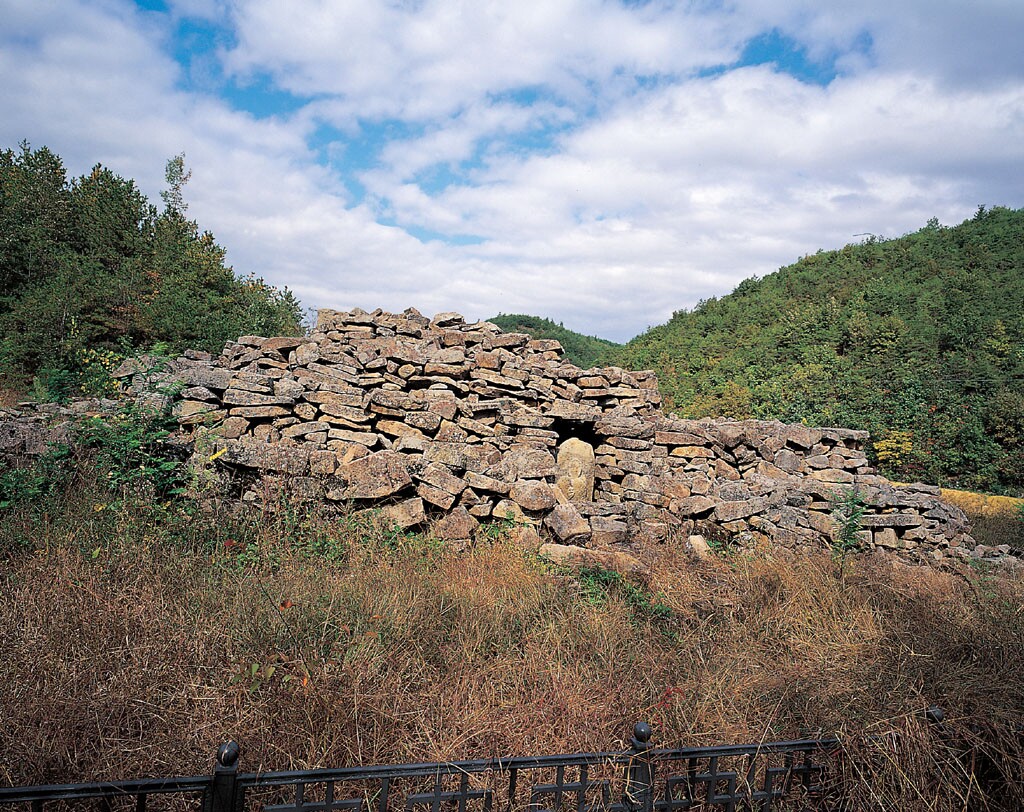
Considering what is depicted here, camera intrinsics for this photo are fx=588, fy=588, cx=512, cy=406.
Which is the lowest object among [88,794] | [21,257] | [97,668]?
[97,668]

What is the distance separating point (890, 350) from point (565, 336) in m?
16.2

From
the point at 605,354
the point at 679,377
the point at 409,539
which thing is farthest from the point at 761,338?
the point at 409,539

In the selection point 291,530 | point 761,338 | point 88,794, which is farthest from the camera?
point 761,338

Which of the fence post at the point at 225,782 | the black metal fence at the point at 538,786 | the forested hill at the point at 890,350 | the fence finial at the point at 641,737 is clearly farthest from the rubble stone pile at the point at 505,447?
the forested hill at the point at 890,350

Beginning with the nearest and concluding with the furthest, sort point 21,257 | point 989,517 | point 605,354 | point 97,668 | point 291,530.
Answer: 1. point 97,668
2. point 291,530
3. point 989,517
4. point 21,257
5. point 605,354

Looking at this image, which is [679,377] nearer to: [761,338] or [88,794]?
[761,338]

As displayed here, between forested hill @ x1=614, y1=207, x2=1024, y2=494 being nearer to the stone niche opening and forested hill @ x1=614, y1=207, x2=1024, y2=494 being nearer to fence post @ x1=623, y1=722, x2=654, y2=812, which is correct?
the stone niche opening

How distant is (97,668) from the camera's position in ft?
10.0

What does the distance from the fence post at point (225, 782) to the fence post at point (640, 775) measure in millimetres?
1410

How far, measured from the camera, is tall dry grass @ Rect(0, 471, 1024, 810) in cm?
269

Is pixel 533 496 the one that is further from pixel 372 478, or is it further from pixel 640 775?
pixel 640 775

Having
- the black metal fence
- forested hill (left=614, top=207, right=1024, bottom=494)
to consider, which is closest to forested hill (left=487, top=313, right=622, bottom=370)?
forested hill (left=614, top=207, right=1024, bottom=494)

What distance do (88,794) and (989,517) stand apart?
13.0 meters

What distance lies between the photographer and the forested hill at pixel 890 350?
13.5 m
